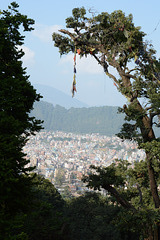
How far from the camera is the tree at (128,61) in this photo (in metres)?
7.64

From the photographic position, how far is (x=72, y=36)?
29.5 ft

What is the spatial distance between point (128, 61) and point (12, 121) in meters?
4.71

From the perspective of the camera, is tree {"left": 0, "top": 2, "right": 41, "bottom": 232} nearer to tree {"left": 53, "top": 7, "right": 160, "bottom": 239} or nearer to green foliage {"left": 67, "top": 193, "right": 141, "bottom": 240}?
tree {"left": 53, "top": 7, "right": 160, "bottom": 239}

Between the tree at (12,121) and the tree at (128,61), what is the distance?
1768 mm

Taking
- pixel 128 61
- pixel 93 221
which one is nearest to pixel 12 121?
pixel 128 61

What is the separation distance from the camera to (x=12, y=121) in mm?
5586

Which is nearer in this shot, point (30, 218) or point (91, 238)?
point (30, 218)

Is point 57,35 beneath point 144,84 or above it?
above

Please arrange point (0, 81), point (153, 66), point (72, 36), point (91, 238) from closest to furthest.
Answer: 1. point (0, 81)
2. point (153, 66)
3. point (72, 36)
4. point (91, 238)

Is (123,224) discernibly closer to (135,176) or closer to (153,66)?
(135,176)

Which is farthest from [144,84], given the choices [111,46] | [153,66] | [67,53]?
[67,53]

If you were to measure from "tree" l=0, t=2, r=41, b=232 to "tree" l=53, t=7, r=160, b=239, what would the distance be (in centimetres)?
177

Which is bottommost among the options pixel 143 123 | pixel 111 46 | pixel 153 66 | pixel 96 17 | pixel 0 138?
pixel 0 138

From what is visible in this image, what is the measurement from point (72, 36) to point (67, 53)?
0.79m
